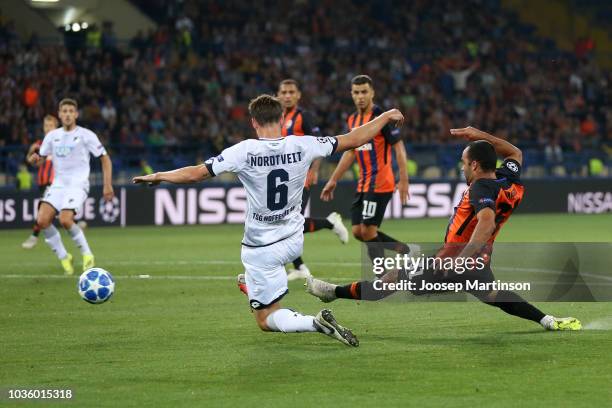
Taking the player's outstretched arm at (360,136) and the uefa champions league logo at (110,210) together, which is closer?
the player's outstretched arm at (360,136)

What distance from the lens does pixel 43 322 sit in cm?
988

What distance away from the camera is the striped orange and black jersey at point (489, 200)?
8.32 metres

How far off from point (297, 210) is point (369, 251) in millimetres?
4911

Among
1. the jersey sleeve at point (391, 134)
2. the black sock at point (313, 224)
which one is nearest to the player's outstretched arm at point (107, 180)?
the black sock at point (313, 224)

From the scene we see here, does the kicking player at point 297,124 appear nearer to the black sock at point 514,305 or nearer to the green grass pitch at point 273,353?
the green grass pitch at point 273,353

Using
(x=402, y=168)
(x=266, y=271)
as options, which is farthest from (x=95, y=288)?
(x=402, y=168)

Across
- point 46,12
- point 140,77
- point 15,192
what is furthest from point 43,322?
point 46,12

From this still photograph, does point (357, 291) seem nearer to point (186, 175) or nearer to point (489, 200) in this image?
point (489, 200)

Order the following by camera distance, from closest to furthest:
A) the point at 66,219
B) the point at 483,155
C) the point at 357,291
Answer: the point at 483,155 < the point at 357,291 < the point at 66,219

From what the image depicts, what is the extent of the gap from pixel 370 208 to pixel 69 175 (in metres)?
4.14

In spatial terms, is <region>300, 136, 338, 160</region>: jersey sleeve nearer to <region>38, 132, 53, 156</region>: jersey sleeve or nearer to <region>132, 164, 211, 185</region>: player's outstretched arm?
<region>132, 164, 211, 185</region>: player's outstretched arm

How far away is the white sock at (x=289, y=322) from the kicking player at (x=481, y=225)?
3.07 feet

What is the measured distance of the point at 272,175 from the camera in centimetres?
807


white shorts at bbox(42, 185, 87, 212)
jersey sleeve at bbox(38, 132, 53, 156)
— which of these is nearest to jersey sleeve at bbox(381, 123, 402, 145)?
white shorts at bbox(42, 185, 87, 212)
